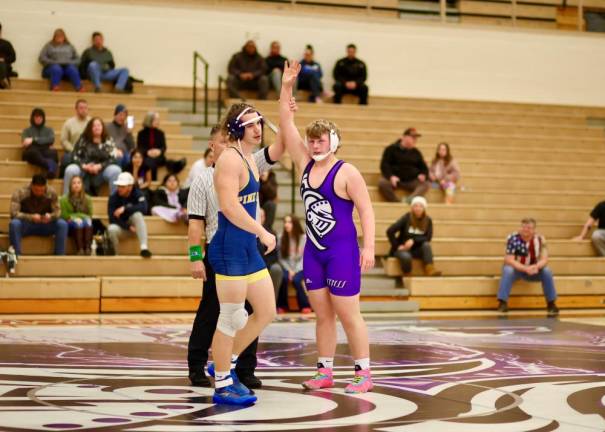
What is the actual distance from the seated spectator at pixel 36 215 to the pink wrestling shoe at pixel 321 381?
23.1 feet

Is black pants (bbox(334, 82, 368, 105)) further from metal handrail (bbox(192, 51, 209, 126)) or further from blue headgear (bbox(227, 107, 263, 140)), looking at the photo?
blue headgear (bbox(227, 107, 263, 140))

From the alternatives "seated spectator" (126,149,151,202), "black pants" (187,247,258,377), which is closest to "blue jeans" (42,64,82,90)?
"seated spectator" (126,149,151,202)

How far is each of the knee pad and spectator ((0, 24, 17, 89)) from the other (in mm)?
11510

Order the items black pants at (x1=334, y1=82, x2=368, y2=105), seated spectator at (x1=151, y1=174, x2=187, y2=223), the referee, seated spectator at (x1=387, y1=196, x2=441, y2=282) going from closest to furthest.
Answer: the referee
seated spectator at (x1=151, y1=174, x2=187, y2=223)
seated spectator at (x1=387, y1=196, x2=441, y2=282)
black pants at (x1=334, y1=82, x2=368, y2=105)

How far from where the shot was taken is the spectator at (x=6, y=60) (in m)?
16.0

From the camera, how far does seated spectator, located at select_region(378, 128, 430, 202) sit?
15.2m

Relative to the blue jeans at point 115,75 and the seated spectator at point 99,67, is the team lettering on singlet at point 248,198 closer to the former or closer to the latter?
the seated spectator at point 99,67

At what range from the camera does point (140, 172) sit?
46.5ft

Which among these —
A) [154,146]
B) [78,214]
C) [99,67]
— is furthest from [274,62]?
[78,214]

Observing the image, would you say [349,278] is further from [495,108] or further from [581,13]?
[581,13]

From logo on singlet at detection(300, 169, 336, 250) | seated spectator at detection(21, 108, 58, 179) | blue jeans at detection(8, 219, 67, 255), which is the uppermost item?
seated spectator at detection(21, 108, 58, 179)

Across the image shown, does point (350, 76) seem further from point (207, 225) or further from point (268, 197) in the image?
point (207, 225)

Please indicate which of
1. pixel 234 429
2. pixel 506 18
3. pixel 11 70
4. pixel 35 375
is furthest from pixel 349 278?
pixel 506 18

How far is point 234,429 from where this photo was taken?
4.71 metres
